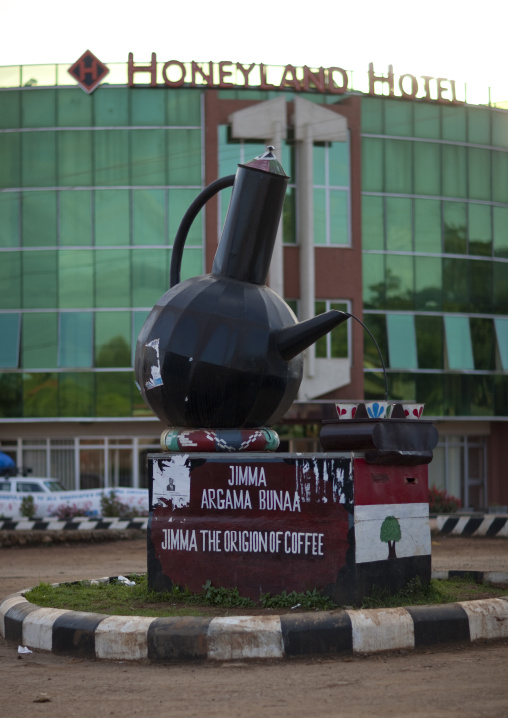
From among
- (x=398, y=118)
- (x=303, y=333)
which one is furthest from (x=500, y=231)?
A: (x=303, y=333)

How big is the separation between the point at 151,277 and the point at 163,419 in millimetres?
24762

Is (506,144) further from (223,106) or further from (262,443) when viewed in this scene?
(262,443)

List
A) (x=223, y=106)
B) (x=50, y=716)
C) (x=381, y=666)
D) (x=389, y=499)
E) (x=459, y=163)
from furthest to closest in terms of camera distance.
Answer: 1. (x=459, y=163)
2. (x=223, y=106)
3. (x=389, y=499)
4. (x=381, y=666)
5. (x=50, y=716)

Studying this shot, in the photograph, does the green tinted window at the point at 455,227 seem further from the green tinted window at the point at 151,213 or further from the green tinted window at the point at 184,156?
the green tinted window at the point at 151,213

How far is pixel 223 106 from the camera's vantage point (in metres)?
32.8

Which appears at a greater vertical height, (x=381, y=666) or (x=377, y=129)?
(x=377, y=129)

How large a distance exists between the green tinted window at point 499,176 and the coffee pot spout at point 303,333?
29.4m

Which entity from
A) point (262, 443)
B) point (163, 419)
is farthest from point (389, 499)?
point (163, 419)

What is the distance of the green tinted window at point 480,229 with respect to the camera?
3566 cm

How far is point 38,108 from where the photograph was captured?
1305 inches

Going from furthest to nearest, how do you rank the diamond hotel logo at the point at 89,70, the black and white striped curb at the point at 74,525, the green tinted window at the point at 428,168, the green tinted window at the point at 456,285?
1. the green tinted window at the point at 456,285
2. the green tinted window at the point at 428,168
3. the diamond hotel logo at the point at 89,70
4. the black and white striped curb at the point at 74,525

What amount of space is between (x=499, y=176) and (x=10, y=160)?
16309mm

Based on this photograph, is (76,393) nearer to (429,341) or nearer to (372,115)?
(429,341)

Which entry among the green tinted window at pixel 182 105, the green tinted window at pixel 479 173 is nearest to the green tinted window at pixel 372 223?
the green tinted window at pixel 479 173
